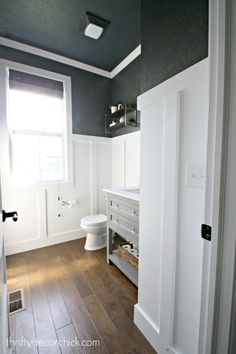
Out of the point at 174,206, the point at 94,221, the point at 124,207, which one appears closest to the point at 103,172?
the point at 94,221

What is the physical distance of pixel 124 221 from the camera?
1721 millimetres

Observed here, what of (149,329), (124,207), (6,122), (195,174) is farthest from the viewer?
(6,122)

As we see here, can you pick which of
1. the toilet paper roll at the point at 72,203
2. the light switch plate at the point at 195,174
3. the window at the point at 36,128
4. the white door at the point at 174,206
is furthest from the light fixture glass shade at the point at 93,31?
the toilet paper roll at the point at 72,203

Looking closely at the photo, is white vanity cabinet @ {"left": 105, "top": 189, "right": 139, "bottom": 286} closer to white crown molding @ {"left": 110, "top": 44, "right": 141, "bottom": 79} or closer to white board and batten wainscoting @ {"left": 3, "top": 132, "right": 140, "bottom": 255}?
white board and batten wainscoting @ {"left": 3, "top": 132, "right": 140, "bottom": 255}

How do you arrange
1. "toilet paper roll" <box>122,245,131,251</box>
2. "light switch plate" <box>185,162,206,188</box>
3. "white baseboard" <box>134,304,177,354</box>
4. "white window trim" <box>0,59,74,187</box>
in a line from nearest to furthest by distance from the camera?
"light switch plate" <box>185,162,206,188</box> < "white baseboard" <box>134,304,177,354</box> < "toilet paper roll" <box>122,245,131,251</box> < "white window trim" <box>0,59,74,187</box>

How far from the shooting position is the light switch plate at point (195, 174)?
810 mm

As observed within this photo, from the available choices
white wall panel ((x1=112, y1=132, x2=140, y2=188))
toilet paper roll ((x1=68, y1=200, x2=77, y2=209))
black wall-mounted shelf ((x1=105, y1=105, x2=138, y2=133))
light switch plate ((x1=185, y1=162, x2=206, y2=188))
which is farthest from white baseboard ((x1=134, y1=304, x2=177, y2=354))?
black wall-mounted shelf ((x1=105, y1=105, x2=138, y2=133))

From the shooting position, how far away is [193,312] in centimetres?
88

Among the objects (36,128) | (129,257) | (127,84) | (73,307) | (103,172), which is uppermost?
(127,84)

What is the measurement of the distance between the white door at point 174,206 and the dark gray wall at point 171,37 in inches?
3.1

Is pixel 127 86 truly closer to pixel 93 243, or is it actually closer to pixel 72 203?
pixel 72 203

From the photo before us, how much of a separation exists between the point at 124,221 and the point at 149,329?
0.84 metres

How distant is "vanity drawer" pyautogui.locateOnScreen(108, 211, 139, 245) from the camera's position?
1552 mm

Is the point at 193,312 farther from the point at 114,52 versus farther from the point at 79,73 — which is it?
the point at 79,73
